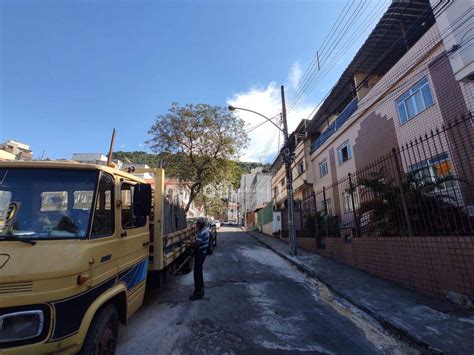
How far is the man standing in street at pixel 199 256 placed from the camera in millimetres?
6215

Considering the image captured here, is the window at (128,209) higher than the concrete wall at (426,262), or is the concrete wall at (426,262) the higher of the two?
the window at (128,209)

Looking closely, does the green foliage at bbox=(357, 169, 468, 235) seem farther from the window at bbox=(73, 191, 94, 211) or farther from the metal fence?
the window at bbox=(73, 191, 94, 211)

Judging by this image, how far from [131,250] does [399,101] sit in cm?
1191

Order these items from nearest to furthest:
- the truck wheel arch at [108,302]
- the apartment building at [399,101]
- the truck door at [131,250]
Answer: the truck wheel arch at [108,302] < the truck door at [131,250] < the apartment building at [399,101]

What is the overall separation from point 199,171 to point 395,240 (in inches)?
529

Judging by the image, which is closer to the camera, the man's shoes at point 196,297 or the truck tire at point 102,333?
the truck tire at point 102,333

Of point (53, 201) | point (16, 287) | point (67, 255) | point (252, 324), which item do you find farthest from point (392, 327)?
point (53, 201)

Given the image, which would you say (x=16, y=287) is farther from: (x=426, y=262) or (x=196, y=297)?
(x=426, y=262)

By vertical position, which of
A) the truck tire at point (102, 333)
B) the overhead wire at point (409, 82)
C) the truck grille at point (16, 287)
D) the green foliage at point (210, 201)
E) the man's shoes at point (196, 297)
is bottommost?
the man's shoes at point (196, 297)

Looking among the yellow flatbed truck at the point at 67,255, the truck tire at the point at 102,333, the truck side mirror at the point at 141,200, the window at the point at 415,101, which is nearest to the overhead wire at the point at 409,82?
the window at the point at 415,101

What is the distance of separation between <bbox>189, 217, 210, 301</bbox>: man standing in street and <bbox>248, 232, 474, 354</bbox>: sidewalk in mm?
3290

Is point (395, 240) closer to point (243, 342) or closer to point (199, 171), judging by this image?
point (243, 342)

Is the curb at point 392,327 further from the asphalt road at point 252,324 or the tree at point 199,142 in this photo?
the tree at point 199,142

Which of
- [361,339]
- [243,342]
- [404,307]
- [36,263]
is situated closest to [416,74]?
[404,307]
